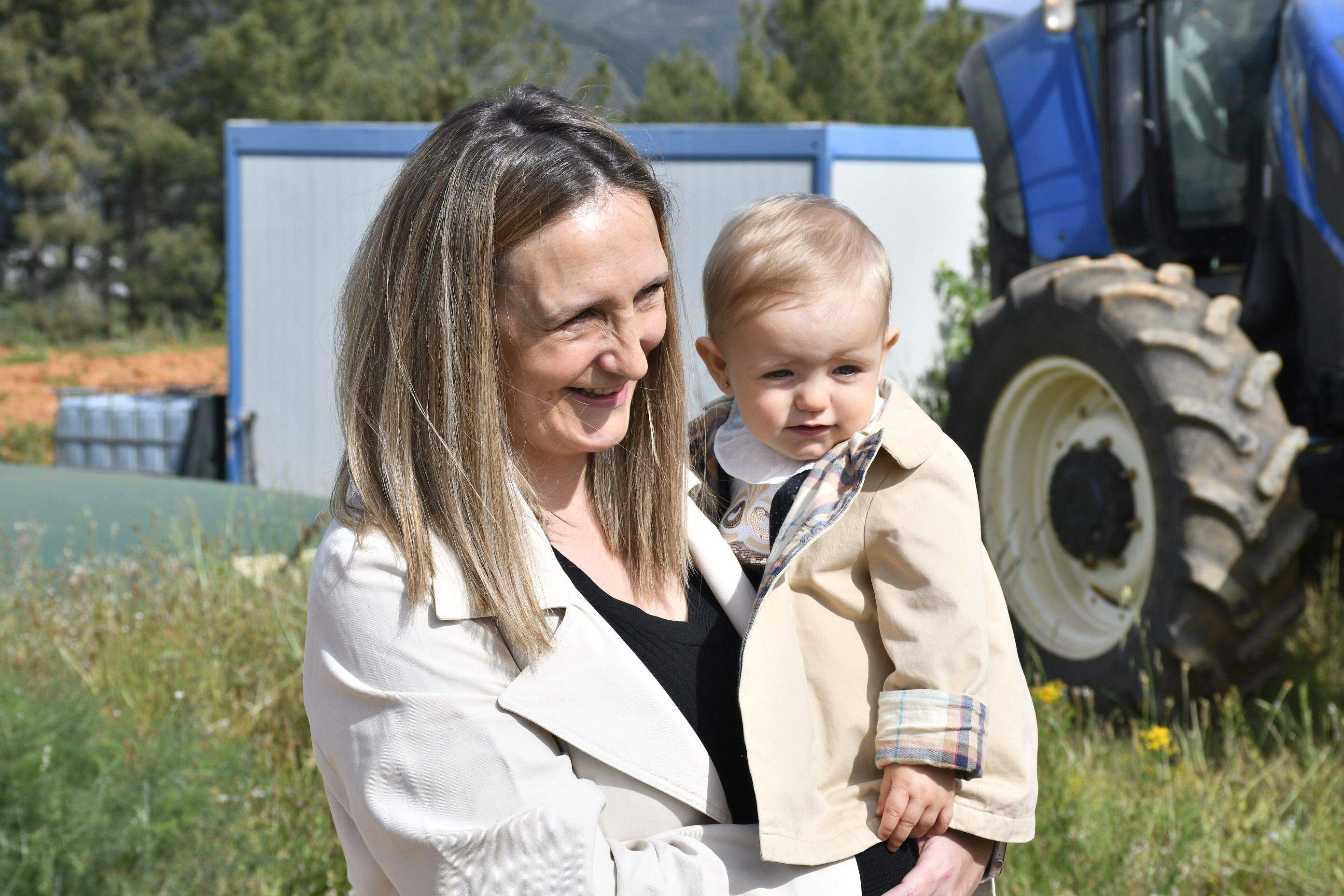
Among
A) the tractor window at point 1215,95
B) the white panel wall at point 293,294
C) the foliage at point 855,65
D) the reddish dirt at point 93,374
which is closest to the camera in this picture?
the tractor window at point 1215,95

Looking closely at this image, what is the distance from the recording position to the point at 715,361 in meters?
1.99

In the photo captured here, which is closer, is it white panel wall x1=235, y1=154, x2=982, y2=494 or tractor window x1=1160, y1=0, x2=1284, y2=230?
tractor window x1=1160, y1=0, x2=1284, y2=230

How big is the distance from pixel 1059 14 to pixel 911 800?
11.1 ft

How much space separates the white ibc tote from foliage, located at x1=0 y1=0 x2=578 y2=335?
13.8 meters

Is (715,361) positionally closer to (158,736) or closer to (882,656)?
(882,656)

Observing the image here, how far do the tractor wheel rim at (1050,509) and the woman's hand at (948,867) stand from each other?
2.40 m

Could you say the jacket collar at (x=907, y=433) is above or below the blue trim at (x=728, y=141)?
below

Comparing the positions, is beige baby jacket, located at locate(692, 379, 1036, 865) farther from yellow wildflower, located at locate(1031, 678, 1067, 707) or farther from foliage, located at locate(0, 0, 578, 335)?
foliage, located at locate(0, 0, 578, 335)

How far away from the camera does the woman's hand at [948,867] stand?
5.24 ft

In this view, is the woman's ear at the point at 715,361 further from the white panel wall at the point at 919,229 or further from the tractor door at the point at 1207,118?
the white panel wall at the point at 919,229

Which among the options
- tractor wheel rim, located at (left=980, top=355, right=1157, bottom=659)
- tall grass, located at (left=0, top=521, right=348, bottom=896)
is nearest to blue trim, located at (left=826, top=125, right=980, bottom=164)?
tractor wheel rim, located at (left=980, top=355, right=1157, bottom=659)

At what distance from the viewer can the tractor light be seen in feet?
14.0

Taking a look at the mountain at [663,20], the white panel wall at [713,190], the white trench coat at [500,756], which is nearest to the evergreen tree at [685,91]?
the white panel wall at [713,190]

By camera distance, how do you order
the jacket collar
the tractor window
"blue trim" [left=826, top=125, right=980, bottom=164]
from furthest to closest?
"blue trim" [left=826, top=125, right=980, bottom=164] < the tractor window < the jacket collar
